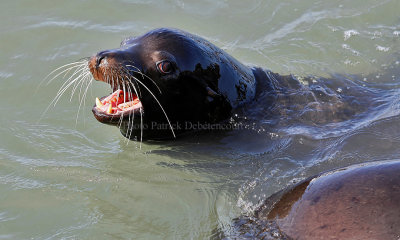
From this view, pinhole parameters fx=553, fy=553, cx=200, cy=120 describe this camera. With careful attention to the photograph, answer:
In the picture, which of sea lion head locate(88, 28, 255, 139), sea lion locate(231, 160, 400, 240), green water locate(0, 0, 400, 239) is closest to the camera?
sea lion locate(231, 160, 400, 240)

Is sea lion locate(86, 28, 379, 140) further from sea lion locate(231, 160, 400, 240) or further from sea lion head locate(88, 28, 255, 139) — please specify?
sea lion locate(231, 160, 400, 240)

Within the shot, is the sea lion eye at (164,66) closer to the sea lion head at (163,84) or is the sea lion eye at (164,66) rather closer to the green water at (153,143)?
the sea lion head at (163,84)

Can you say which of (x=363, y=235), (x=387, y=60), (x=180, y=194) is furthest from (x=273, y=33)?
(x=363, y=235)

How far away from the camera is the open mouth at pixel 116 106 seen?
5.15 m

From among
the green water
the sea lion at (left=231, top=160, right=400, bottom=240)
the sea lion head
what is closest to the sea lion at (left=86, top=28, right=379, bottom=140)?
the sea lion head

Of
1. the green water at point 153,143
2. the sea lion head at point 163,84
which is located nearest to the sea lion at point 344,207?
the green water at point 153,143

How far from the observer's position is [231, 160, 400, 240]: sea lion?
3342 millimetres

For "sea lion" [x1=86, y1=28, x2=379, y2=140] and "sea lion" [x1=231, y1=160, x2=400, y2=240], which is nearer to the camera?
"sea lion" [x1=231, y1=160, x2=400, y2=240]

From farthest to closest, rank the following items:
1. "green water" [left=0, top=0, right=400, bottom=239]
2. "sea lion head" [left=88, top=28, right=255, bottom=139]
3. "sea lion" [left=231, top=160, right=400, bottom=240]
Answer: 1. "sea lion head" [left=88, top=28, right=255, bottom=139]
2. "green water" [left=0, top=0, right=400, bottom=239]
3. "sea lion" [left=231, top=160, right=400, bottom=240]

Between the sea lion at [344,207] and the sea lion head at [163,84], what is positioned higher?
the sea lion head at [163,84]

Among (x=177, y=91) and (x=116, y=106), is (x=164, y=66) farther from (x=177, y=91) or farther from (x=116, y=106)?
(x=116, y=106)

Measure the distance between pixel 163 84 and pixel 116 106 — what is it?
1.65ft

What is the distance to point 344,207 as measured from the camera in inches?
139

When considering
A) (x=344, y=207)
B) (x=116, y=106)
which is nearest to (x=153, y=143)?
(x=116, y=106)
